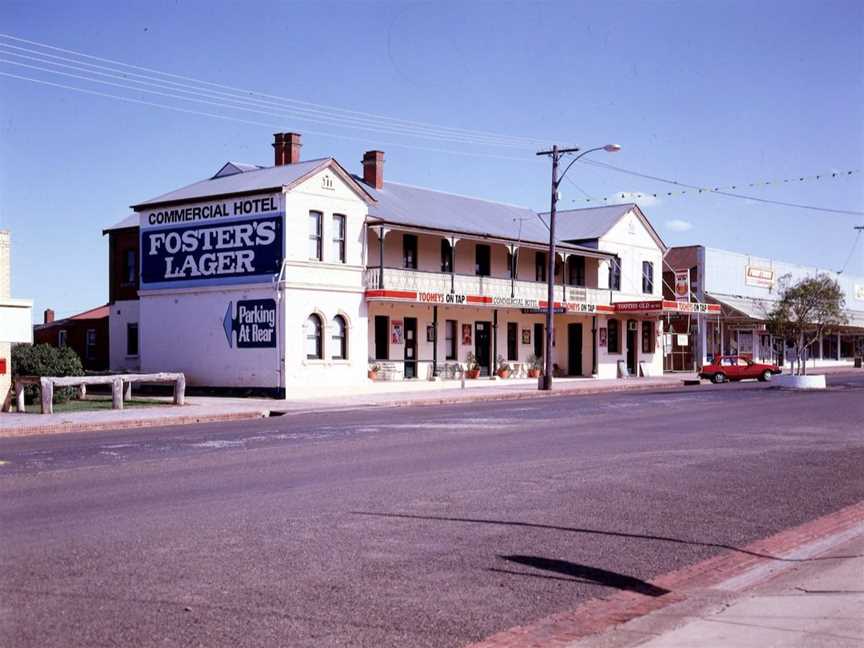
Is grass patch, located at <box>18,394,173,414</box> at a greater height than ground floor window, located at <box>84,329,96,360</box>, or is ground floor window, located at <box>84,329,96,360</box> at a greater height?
ground floor window, located at <box>84,329,96,360</box>

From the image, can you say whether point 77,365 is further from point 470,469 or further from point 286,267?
point 470,469

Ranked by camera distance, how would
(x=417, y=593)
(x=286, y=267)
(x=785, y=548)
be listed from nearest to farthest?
(x=417, y=593) → (x=785, y=548) → (x=286, y=267)

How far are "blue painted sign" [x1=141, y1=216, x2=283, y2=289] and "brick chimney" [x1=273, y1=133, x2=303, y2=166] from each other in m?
6.18

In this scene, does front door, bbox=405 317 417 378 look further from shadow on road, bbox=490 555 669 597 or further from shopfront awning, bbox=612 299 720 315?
shadow on road, bbox=490 555 669 597

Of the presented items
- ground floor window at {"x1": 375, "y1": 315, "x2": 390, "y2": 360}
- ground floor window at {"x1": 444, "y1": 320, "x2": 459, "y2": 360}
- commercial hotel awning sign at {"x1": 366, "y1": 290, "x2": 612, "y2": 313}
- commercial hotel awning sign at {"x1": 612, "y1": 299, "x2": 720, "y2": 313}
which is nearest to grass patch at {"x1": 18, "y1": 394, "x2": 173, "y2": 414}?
commercial hotel awning sign at {"x1": 366, "y1": 290, "x2": 612, "y2": 313}

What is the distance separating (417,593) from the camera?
6.97 metres

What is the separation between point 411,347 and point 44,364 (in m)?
16.8

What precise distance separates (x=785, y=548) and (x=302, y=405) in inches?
834

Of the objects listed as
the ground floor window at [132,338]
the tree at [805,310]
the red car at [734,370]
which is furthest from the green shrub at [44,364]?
the red car at [734,370]

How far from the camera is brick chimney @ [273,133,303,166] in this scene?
4103cm

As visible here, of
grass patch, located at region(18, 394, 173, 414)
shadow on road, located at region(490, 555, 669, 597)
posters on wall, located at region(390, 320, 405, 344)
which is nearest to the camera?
shadow on road, located at region(490, 555, 669, 597)

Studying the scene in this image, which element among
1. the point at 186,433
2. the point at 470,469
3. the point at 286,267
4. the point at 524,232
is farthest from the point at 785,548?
the point at 524,232

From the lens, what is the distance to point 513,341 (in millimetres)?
46969

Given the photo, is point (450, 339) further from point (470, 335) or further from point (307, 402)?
point (307, 402)
